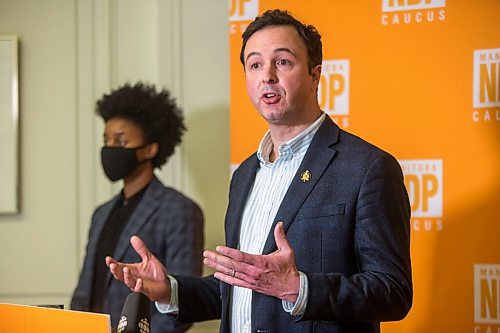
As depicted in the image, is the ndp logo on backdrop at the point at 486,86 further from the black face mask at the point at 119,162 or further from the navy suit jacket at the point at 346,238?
the black face mask at the point at 119,162

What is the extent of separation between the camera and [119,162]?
346 centimetres

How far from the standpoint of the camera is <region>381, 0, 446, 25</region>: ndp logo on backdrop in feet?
8.73

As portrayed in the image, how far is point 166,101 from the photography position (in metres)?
3.70

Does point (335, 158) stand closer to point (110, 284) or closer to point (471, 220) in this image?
point (471, 220)

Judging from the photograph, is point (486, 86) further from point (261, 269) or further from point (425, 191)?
point (261, 269)

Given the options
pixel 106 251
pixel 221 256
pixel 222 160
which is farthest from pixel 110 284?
pixel 221 256

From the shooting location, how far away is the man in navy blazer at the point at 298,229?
5.47ft

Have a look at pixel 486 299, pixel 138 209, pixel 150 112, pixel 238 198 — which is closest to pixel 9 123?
pixel 150 112

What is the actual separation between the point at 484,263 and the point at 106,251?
1.63 m

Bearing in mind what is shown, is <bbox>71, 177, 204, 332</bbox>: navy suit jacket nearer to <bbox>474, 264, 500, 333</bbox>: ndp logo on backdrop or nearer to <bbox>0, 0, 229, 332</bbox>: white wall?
<bbox>0, 0, 229, 332</bbox>: white wall

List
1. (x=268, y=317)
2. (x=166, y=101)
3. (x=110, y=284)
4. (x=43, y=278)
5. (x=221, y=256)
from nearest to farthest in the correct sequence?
(x=221, y=256) < (x=268, y=317) < (x=110, y=284) < (x=166, y=101) < (x=43, y=278)

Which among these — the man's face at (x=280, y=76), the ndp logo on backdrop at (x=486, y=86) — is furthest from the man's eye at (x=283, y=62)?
the ndp logo on backdrop at (x=486, y=86)

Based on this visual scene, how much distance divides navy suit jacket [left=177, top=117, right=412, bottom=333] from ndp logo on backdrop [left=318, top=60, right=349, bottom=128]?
0.76m

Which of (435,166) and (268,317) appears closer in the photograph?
(268,317)
